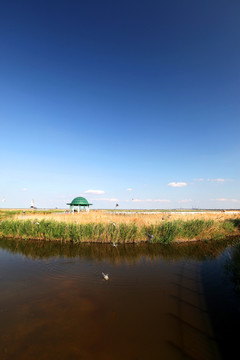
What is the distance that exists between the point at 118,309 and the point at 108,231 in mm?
10098

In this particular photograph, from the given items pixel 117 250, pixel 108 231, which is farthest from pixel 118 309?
pixel 108 231

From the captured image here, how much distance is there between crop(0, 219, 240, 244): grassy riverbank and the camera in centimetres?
1598

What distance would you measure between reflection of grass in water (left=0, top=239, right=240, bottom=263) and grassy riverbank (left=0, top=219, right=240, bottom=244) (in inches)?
29.2

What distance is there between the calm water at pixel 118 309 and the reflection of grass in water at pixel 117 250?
66 centimetres

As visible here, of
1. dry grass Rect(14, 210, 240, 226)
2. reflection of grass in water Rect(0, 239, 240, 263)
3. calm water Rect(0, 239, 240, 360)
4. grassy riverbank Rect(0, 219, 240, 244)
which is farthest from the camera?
dry grass Rect(14, 210, 240, 226)

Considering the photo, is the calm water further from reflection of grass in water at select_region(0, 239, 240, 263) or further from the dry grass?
the dry grass

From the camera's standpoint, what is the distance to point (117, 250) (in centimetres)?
1385

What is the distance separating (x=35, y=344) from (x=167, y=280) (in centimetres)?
616

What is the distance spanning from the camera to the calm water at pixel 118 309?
4.34 meters

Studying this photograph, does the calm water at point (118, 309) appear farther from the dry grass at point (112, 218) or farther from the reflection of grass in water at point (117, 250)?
the dry grass at point (112, 218)

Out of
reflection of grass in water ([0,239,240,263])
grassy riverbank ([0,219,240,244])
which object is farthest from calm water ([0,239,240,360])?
grassy riverbank ([0,219,240,244])

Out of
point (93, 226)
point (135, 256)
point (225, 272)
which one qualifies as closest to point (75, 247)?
point (93, 226)

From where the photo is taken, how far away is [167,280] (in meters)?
8.52

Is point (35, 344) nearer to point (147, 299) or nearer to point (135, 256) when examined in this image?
point (147, 299)
